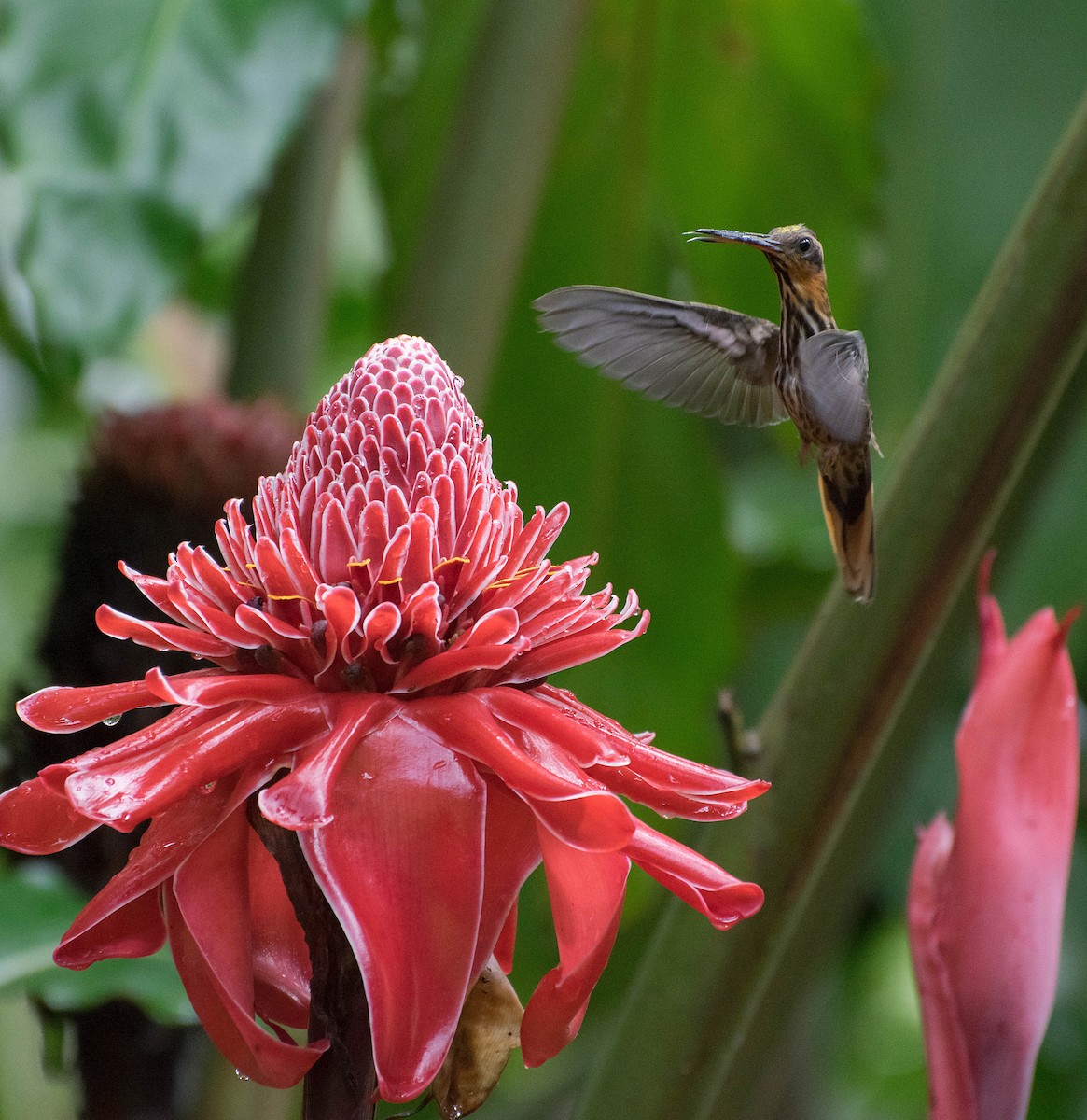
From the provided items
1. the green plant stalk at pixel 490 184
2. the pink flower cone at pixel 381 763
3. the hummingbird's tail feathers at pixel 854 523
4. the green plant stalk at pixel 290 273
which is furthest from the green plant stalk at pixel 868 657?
the green plant stalk at pixel 290 273

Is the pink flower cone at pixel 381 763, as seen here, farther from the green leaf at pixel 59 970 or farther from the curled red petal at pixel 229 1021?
the green leaf at pixel 59 970

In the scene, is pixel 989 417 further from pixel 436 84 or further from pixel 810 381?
pixel 436 84

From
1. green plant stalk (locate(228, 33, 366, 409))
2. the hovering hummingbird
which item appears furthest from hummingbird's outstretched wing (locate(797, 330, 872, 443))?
green plant stalk (locate(228, 33, 366, 409))

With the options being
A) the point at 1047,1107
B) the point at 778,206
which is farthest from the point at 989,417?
the point at 1047,1107

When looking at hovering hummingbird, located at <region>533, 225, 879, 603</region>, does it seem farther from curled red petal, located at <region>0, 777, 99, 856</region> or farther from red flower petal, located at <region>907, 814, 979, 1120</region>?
curled red petal, located at <region>0, 777, 99, 856</region>

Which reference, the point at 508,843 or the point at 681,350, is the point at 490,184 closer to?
the point at 681,350

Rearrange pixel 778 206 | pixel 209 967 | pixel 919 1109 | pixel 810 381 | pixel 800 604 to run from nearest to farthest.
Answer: pixel 209 967
pixel 810 381
pixel 778 206
pixel 800 604
pixel 919 1109
